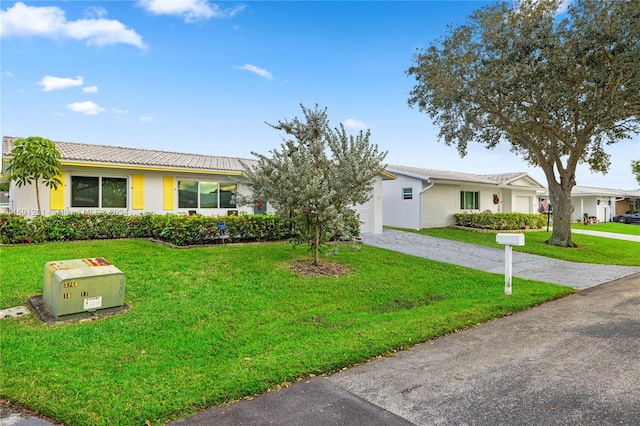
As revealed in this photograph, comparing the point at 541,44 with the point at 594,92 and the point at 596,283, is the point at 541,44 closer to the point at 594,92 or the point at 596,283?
the point at 594,92

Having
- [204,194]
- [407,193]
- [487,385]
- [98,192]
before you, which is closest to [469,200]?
[407,193]

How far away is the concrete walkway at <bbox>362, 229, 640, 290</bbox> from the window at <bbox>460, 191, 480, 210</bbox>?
7223 millimetres

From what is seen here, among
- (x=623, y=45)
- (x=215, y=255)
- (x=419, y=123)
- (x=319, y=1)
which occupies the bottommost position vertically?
(x=215, y=255)

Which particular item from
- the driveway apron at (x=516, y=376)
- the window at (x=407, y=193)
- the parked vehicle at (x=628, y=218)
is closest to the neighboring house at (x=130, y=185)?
the driveway apron at (x=516, y=376)

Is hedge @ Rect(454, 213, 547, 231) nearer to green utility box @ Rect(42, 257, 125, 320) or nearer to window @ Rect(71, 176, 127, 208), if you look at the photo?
window @ Rect(71, 176, 127, 208)

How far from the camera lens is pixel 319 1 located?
11680 millimetres

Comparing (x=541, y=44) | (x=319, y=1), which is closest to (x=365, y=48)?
(x=319, y=1)

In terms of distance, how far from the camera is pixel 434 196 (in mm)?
20484

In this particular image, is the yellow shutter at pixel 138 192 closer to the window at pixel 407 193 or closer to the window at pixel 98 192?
the window at pixel 98 192

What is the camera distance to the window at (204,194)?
14086 millimetres

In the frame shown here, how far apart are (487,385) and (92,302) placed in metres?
5.03

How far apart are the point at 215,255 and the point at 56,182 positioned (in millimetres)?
6055

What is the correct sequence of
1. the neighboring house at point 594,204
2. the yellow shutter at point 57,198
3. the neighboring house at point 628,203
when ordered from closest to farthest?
the yellow shutter at point 57,198 < the neighboring house at point 594,204 < the neighboring house at point 628,203

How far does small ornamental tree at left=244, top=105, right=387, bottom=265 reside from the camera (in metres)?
7.61
